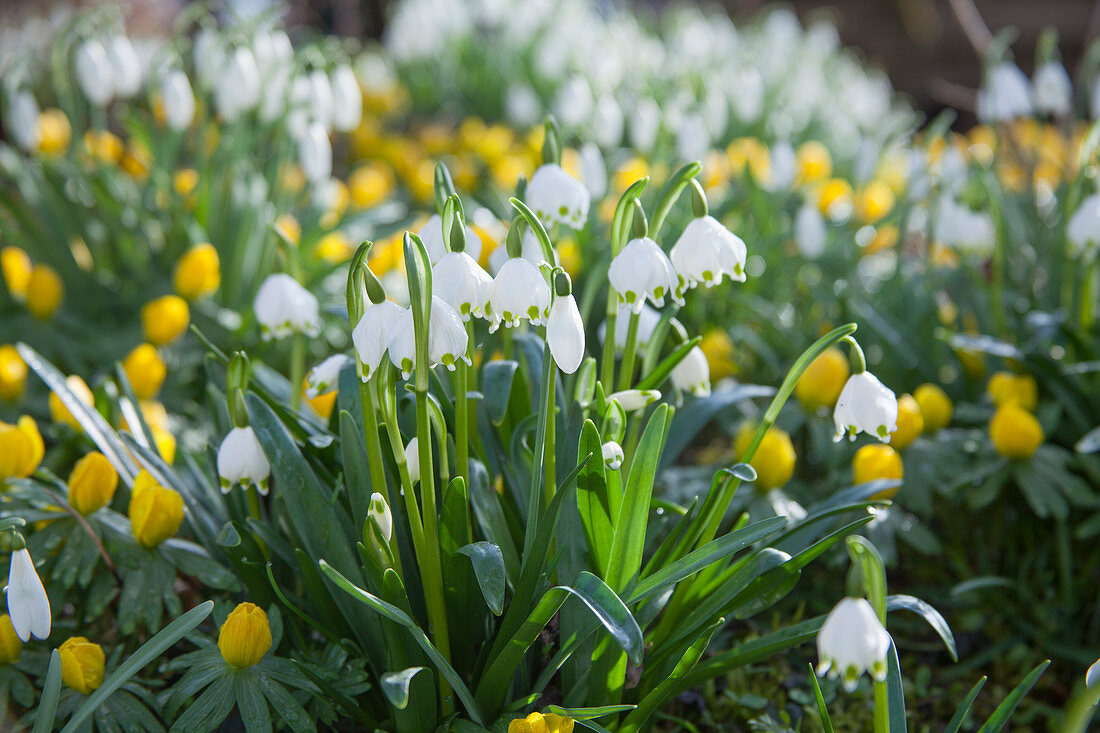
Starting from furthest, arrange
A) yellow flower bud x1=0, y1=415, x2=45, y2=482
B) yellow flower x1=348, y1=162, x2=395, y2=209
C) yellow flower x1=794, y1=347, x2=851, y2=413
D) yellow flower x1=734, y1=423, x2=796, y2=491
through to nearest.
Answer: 1. yellow flower x1=348, y1=162, x2=395, y2=209
2. yellow flower x1=794, y1=347, x2=851, y2=413
3. yellow flower x1=734, y1=423, x2=796, y2=491
4. yellow flower bud x1=0, y1=415, x2=45, y2=482

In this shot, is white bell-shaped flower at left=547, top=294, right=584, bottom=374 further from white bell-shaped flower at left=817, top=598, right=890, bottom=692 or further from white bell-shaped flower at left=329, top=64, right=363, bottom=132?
white bell-shaped flower at left=329, top=64, right=363, bottom=132

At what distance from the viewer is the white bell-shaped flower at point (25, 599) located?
1357mm

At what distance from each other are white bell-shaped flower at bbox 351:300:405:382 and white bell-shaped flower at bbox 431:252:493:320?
0.25ft

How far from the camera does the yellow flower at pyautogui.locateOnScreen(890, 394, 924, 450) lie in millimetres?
2062

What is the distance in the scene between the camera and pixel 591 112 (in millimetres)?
4199

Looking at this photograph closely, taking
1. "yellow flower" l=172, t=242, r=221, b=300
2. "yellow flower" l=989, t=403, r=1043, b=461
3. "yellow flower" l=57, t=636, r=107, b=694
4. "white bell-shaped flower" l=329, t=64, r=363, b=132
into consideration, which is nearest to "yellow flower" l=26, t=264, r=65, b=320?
"yellow flower" l=172, t=242, r=221, b=300

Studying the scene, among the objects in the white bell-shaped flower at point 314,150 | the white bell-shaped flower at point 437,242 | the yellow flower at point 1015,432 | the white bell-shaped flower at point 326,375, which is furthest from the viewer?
the white bell-shaped flower at point 314,150

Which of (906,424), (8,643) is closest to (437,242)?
(8,643)

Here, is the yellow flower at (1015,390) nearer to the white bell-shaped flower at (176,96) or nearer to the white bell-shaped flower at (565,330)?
the white bell-shaped flower at (565,330)

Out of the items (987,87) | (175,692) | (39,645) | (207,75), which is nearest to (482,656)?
(175,692)

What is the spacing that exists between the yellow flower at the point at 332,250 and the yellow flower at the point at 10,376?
95 centimetres

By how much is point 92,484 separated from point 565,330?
1.00 m

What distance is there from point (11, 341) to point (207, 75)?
3.45 feet

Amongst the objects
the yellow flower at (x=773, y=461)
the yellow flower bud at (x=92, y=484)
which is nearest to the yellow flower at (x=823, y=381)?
the yellow flower at (x=773, y=461)
